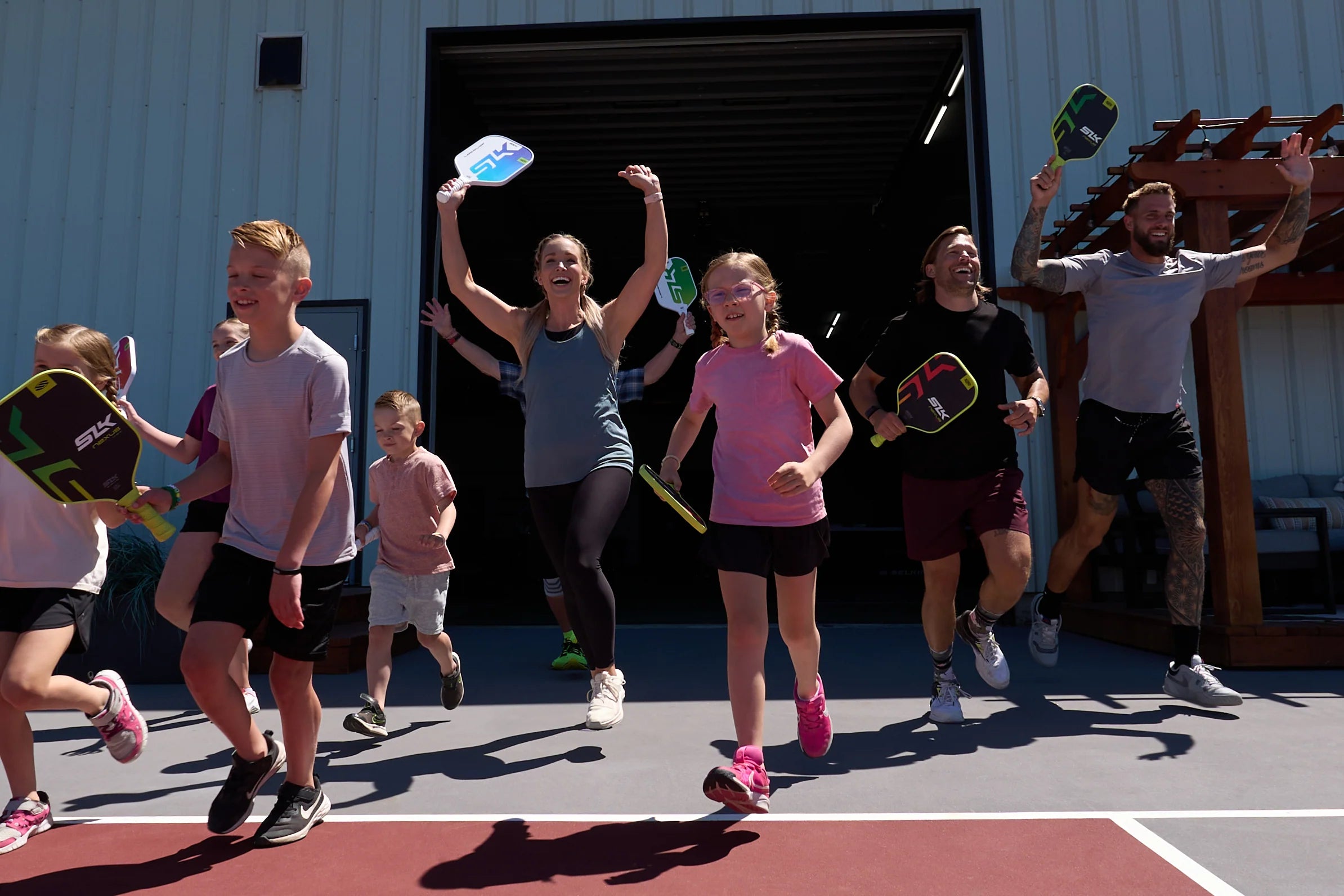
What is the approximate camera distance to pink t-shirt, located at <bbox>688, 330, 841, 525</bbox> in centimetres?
263

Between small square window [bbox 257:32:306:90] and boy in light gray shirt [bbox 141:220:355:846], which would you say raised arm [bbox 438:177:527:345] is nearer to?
boy in light gray shirt [bbox 141:220:355:846]

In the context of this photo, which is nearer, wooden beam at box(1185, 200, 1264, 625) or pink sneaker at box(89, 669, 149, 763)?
pink sneaker at box(89, 669, 149, 763)

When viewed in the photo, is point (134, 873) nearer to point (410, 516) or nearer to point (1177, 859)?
point (410, 516)

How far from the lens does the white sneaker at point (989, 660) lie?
3617 mm

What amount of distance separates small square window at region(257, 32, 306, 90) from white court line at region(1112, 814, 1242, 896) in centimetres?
808

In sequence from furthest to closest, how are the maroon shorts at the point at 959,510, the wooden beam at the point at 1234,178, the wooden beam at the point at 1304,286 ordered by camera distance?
the wooden beam at the point at 1304,286, the wooden beam at the point at 1234,178, the maroon shorts at the point at 959,510

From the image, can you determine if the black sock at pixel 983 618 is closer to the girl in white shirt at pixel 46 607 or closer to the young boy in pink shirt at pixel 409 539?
the young boy in pink shirt at pixel 409 539

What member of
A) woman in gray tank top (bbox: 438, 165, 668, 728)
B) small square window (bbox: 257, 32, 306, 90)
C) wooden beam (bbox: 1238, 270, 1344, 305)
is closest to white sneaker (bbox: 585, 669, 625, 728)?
woman in gray tank top (bbox: 438, 165, 668, 728)

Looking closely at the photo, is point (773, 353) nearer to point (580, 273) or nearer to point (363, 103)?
point (580, 273)

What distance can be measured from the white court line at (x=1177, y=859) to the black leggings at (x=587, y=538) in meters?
1.64

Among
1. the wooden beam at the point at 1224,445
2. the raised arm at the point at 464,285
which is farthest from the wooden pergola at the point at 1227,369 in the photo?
the raised arm at the point at 464,285

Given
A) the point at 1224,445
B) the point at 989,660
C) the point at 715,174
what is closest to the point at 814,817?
the point at 989,660

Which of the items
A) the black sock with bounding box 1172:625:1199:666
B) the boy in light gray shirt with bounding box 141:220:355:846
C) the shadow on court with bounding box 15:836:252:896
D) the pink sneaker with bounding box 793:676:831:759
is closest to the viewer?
the shadow on court with bounding box 15:836:252:896

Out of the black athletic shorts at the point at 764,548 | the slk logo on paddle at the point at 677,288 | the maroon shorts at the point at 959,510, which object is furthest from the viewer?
the slk logo on paddle at the point at 677,288
